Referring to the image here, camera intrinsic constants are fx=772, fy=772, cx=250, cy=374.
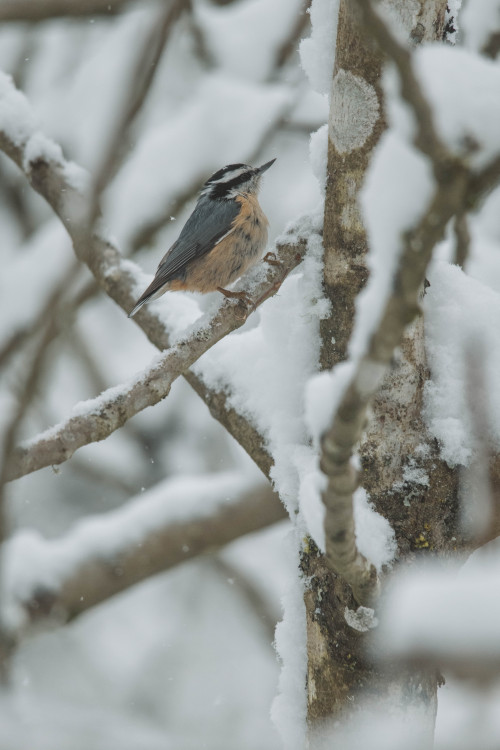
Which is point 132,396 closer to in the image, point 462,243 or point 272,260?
point 272,260

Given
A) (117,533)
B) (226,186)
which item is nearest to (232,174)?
(226,186)

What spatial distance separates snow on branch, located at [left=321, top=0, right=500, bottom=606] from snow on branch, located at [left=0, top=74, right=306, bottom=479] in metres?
0.85

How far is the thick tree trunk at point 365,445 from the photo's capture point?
175 centimetres

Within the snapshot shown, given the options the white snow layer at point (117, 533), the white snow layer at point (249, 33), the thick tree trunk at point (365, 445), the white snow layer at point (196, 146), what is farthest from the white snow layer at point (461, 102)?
the white snow layer at point (249, 33)

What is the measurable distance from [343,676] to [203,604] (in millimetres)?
6544

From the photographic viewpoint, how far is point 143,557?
3.64 metres

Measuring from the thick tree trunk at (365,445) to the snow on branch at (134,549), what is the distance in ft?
5.73

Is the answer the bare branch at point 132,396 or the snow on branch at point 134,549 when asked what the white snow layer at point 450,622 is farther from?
the snow on branch at point 134,549

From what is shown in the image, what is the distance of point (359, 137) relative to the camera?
1.88 m

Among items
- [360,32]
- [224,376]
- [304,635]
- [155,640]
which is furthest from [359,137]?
[155,640]

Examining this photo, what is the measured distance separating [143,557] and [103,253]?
61.4 inches

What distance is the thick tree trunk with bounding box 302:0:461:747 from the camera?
1750mm

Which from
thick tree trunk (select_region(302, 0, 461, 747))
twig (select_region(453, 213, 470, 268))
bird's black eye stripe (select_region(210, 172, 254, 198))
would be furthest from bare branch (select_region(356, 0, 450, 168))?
bird's black eye stripe (select_region(210, 172, 254, 198))

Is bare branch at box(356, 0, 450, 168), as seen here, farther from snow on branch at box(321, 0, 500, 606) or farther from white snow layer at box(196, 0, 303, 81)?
white snow layer at box(196, 0, 303, 81)
